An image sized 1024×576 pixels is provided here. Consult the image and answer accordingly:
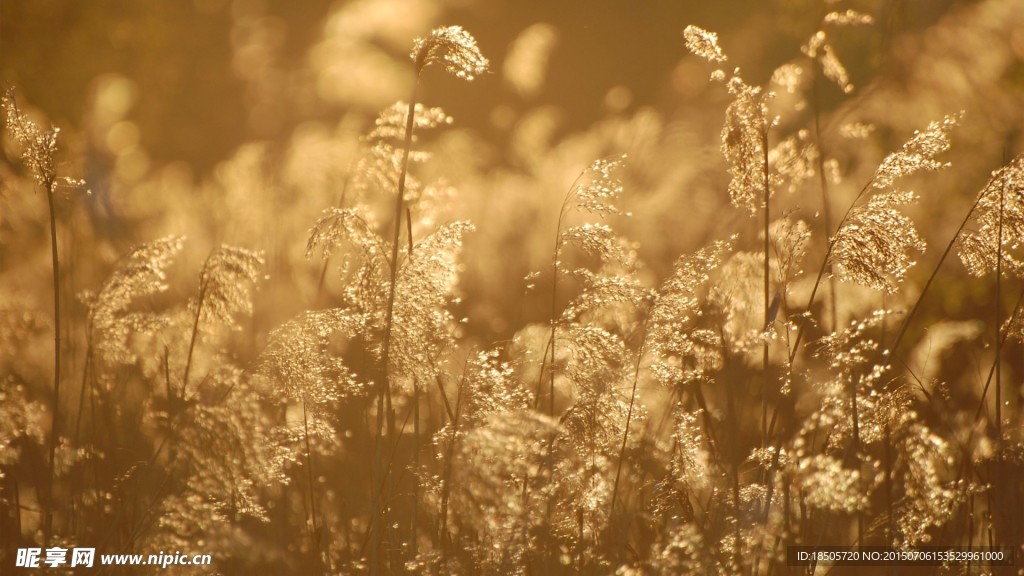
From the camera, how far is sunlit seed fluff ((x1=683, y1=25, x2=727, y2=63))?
9.18ft

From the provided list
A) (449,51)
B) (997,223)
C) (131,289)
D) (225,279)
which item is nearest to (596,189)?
(449,51)

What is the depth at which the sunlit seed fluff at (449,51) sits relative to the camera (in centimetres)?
262

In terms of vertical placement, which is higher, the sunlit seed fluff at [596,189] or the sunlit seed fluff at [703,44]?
the sunlit seed fluff at [703,44]

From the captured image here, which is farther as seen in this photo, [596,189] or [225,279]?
[225,279]

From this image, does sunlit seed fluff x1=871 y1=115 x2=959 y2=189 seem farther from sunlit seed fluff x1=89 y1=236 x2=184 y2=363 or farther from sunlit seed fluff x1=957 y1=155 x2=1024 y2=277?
sunlit seed fluff x1=89 y1=236 x2=184 y2=363

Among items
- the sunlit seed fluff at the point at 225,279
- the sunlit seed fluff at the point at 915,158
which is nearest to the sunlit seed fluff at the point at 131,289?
the sunlit seed fluff at the point at 225,279

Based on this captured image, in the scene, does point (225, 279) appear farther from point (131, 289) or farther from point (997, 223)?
point (997, 223)

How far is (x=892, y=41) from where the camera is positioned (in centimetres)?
Result: 462

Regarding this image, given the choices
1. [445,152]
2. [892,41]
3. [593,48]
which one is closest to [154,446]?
[445,152]

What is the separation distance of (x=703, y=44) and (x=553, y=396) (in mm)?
1363

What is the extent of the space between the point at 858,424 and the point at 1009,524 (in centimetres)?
68

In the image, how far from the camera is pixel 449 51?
2.65 meters

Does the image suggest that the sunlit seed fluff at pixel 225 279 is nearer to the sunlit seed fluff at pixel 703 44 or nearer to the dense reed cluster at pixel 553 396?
the dense reed cluster at pixel 553 396

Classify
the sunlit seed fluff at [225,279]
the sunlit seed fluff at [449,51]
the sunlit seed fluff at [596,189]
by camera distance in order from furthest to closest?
1. the sunlit seed fluff at [225,279]
2. the sunlit seed fluff at [596,189]
3. the sunlit seed fluff at [449,51]
